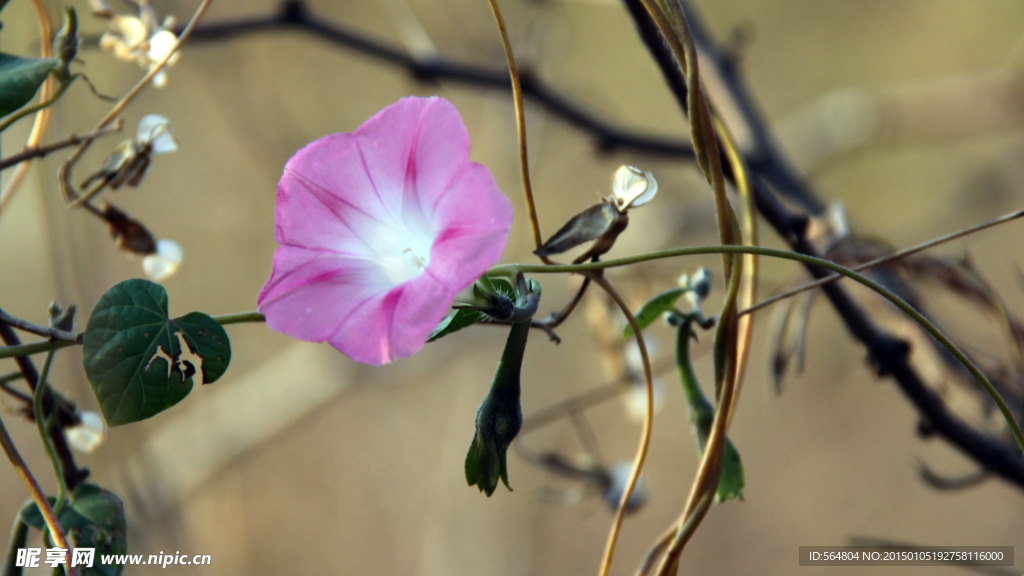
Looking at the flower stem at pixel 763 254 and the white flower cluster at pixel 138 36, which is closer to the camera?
the flower stem at pixel 763 254

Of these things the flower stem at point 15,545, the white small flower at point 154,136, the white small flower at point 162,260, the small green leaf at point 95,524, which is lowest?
the flower stem at point 15,545

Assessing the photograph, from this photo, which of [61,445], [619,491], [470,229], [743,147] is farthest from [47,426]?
[743,147]

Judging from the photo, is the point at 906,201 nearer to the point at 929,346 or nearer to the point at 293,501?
the point at 929,346

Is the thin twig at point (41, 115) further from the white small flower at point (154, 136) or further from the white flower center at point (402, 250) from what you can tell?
the white flower center at point (402, 250)

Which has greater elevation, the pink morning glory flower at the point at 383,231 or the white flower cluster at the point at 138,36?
the white flower cluster at the point at 138,36

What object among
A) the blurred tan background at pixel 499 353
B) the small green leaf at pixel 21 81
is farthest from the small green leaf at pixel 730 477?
the blurred tan background at pixel 499 353

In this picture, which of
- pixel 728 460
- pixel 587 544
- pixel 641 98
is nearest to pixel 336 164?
pixel 728 460

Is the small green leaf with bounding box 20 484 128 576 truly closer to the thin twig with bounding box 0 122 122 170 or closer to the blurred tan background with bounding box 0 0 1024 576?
the thin twig with bounding box 0 122 122 170

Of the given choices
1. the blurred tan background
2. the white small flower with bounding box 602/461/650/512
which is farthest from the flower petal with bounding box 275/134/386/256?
the blurred tan background
